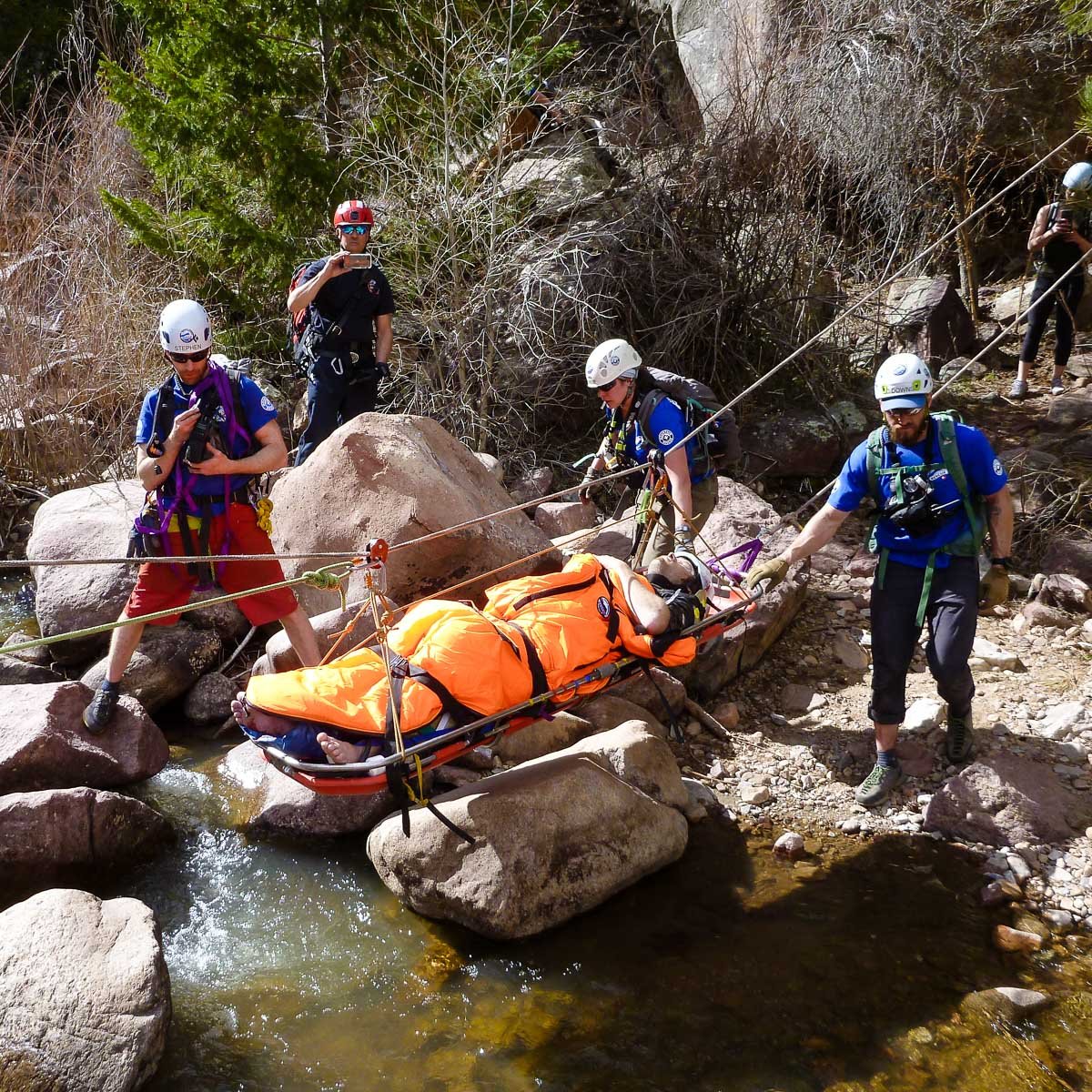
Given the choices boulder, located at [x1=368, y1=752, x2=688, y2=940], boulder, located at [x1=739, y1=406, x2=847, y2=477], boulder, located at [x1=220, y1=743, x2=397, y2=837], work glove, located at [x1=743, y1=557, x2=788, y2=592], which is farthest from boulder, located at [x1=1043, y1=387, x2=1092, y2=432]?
boulder, located at [x1=220, y1=743, x2=397, y2=837]

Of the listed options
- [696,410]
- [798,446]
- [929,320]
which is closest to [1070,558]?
[798,446]

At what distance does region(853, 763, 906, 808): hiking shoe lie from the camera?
489 cm

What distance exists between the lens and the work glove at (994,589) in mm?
6480

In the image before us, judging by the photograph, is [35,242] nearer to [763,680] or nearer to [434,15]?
[434,15]

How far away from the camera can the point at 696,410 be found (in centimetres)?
535

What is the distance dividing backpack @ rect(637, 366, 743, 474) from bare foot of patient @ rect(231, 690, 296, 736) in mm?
2517

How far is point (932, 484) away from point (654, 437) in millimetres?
1451

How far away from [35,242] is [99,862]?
6.92m

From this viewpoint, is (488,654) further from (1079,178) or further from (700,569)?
(1079,178)

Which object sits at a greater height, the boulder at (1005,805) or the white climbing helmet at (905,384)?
the white climbing helmet at (905,384)

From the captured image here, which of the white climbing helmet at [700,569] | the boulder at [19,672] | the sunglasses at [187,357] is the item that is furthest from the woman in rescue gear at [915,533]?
the boulder at [19,672]

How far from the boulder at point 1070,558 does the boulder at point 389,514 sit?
345cm

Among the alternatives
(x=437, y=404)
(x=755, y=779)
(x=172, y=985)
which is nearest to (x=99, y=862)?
(x=172, y=985)

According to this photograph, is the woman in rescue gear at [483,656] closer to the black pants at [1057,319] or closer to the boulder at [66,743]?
the boulder at [66,743]
